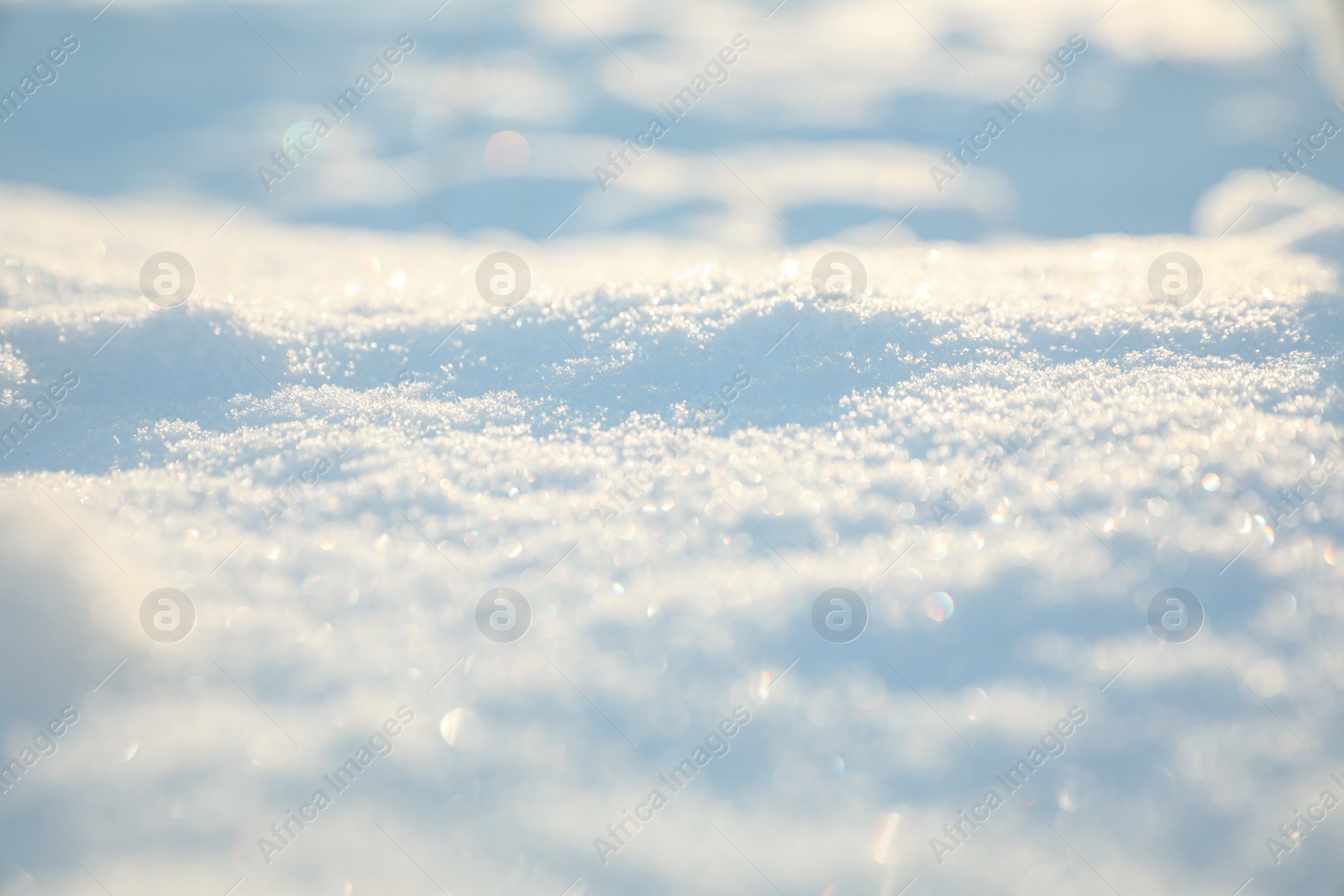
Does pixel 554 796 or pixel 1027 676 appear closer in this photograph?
pixel 554 796

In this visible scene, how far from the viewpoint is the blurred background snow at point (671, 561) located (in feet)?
4.69

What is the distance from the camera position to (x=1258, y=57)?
16.6 feet

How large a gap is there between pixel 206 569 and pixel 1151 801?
201cm

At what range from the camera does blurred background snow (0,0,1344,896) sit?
1.43 m

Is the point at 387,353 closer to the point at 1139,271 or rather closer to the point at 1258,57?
the point at 1139,271

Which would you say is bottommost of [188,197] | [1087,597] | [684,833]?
[188,197]

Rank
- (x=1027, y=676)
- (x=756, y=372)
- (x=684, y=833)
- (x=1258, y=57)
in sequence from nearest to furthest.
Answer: (x=684, y=833) < (x=1027, y=676) < (x=756, y=372) < (x=1258, y=57)

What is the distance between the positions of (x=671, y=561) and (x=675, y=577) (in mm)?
52

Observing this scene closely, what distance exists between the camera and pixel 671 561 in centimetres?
188

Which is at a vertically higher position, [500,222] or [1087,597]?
[1087,597]

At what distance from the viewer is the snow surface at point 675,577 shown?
1426 mm

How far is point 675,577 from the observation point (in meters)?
1.84

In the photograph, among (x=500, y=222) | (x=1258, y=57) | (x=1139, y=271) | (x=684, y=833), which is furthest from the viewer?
(x=1258, y=57)

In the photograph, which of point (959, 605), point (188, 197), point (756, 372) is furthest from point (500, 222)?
point (959, 605)
